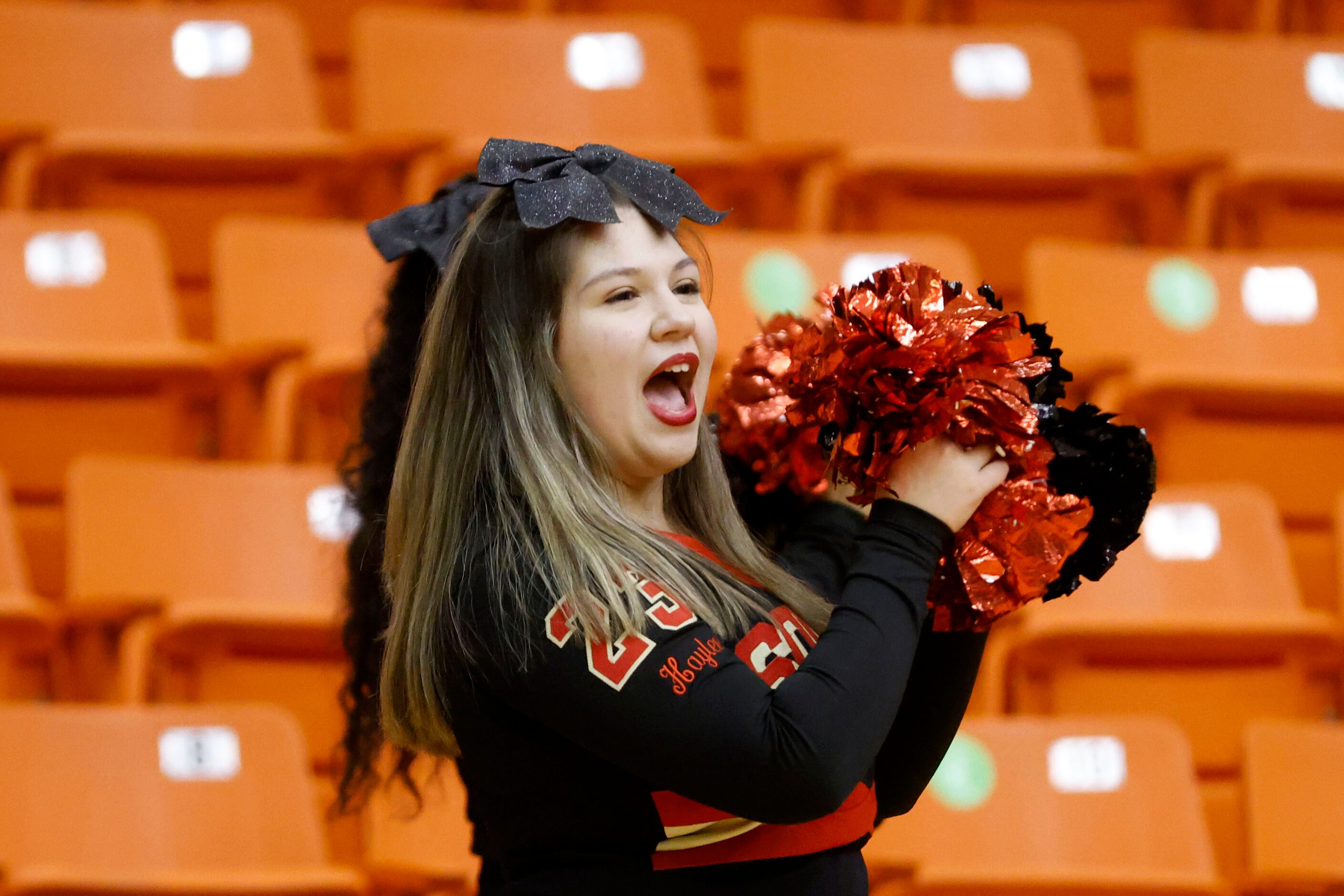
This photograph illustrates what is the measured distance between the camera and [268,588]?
2023 mm

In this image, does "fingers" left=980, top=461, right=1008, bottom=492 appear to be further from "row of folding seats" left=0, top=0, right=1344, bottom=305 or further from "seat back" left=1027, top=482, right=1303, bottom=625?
"row of folding seats" left=0, top=0, right=1344, bottom=305

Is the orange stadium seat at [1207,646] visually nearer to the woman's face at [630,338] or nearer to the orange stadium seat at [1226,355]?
the orange stadium seat at [1226,355]

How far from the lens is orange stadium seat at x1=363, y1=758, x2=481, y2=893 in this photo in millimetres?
1699

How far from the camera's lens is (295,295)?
7.84ft

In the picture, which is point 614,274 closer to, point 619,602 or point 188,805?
point 619,602

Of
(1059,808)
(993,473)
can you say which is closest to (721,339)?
(1059,808)

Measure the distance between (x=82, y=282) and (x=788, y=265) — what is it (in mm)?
1025

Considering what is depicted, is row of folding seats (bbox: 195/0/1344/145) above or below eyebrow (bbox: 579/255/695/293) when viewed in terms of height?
above

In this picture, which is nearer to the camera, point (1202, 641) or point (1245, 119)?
point (1202, 641)

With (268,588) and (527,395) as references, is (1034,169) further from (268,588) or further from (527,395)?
(527,395)

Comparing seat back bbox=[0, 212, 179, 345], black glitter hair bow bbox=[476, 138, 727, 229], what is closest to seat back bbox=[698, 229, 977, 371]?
seat back bbox=[0, 212, 179, 345]

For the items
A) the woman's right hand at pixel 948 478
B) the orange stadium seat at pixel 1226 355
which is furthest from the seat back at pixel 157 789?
the orange stadium seat at pixel 1226 355

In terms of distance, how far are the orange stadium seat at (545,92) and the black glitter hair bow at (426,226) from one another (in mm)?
1376

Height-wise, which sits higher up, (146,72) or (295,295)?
(146,72)
